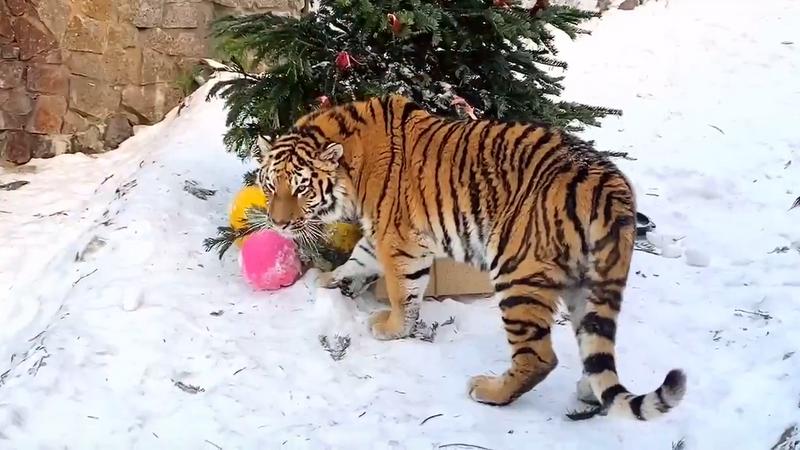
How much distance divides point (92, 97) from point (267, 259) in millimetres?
3996

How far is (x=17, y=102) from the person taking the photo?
279 inches

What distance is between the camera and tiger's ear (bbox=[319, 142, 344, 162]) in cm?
383

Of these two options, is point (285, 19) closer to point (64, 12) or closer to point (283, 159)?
point (283, 159)

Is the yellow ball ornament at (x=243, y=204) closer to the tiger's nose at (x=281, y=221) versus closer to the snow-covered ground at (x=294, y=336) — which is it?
the snow-covered ground at (x=294, y=336)

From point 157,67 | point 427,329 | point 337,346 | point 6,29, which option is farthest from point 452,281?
point 6,29

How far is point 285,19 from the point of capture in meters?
4.72

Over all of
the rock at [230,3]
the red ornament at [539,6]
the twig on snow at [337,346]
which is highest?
the red ornament at [539,6]

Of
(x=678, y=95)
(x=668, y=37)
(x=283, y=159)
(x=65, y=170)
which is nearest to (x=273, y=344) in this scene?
(x=283, y=159)

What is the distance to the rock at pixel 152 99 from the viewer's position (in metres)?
7.46

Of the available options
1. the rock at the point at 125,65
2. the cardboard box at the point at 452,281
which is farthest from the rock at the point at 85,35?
the cardboard box at the point at 452,281

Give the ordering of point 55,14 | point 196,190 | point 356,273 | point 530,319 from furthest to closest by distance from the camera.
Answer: point 55,14, point 196,190, point 356,273, point 530,319

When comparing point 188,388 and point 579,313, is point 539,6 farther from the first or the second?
point 188,388

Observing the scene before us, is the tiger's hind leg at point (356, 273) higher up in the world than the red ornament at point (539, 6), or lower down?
lower down

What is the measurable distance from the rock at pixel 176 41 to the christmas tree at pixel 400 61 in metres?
2.95
